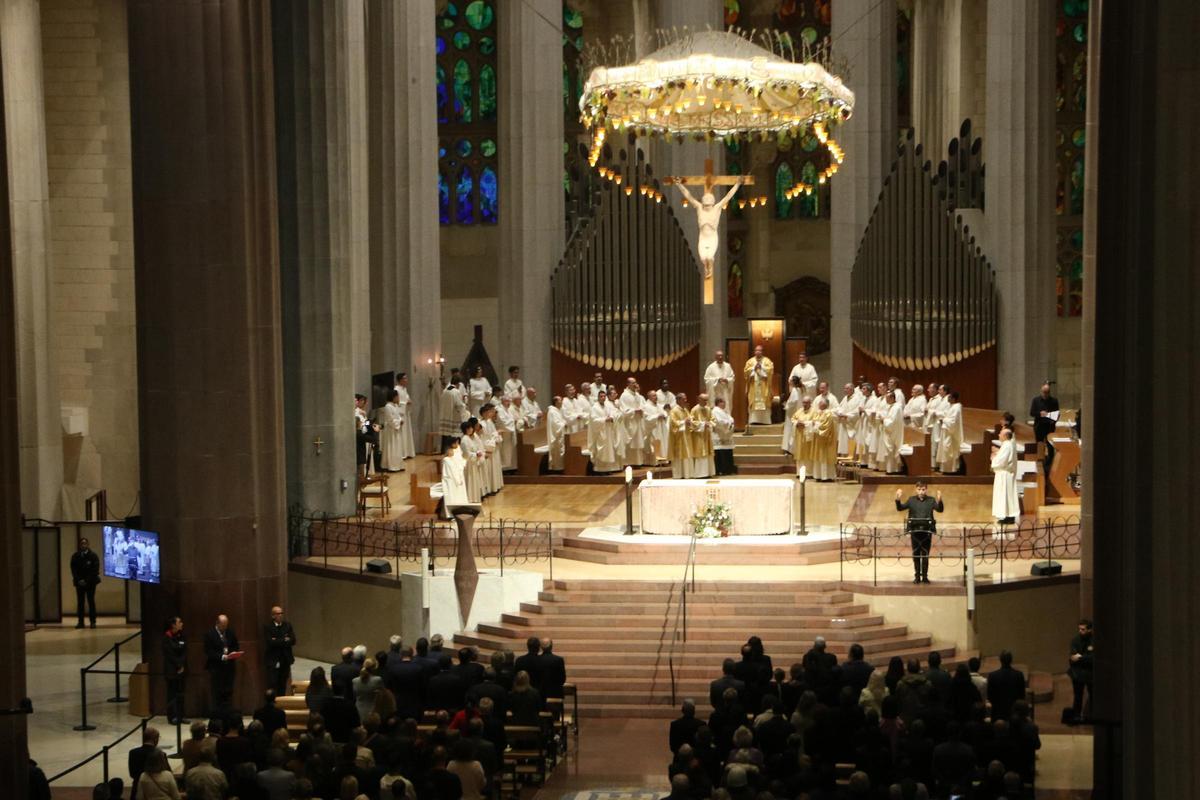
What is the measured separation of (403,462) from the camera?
1245 inches

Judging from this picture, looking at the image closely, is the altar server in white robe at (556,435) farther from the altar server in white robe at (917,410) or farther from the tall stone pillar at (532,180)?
the altar server in white robe at (917,410)

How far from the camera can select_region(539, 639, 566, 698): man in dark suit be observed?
1812 centimetres

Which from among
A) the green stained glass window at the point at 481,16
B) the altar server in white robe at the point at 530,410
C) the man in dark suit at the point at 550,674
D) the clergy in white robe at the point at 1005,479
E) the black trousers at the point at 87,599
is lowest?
the black trousers at the point at 87,599

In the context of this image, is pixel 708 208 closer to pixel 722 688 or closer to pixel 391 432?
pixel 391 432

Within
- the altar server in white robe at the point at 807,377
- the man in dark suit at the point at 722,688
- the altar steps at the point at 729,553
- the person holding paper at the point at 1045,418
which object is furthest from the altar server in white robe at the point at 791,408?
the man in dark suit at the point at 722,688

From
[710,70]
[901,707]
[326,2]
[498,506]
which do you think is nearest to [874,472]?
[498,506]

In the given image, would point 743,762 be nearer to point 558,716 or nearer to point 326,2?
point 558,716

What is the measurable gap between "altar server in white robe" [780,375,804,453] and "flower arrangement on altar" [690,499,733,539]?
5.52 meters

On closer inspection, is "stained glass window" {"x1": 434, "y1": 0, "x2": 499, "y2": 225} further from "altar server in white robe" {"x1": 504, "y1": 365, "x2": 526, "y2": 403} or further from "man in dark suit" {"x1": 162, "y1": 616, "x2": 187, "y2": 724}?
"man in dark suit" {"x1": 162, "y1": 616, "x2": 187, "y2": 724}

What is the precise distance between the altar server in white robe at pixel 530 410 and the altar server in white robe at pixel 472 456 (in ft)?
12.2

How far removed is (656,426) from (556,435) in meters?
1.57

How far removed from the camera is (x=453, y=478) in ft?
82.4

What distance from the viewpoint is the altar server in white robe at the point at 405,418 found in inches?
1224

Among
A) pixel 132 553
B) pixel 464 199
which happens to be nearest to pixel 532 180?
pixel 464 199
